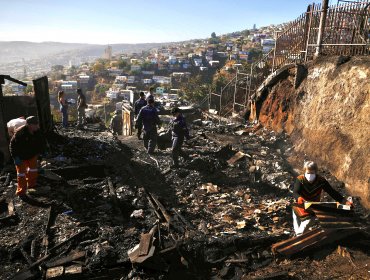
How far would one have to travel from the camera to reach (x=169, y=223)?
5.30 metres

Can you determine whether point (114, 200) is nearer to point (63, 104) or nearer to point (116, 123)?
point (63, 104)

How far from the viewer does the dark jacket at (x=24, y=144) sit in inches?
230

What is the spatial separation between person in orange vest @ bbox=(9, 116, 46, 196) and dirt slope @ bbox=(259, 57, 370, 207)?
24.1 ft

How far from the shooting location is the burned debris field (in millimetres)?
4184

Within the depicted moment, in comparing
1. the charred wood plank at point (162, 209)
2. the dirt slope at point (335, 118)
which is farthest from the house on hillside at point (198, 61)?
the charred wood plank at point (162, 209)

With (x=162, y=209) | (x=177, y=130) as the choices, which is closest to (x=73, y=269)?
(x=162, y=209)

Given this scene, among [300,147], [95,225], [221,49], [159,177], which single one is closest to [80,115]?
[159,177]

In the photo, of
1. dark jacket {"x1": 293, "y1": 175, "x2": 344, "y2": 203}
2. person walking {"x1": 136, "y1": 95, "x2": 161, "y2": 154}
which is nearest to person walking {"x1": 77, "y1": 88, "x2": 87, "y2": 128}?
person walking {"x1": 136, "y1": 95, "x2": 161, "y2": 154}

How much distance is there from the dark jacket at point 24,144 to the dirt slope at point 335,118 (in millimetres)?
7328

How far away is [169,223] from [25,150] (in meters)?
3.53

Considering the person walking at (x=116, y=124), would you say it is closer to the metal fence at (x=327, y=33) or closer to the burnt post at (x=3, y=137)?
the burnt post at (x=3, y=137)

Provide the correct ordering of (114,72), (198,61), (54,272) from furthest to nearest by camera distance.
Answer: (114,72), (198,61), (54,272)

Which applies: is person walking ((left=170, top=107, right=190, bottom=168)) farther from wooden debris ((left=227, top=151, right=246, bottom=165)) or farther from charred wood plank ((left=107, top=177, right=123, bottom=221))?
charred wood plank ((left=107, top=177, right=123, bottom=221))

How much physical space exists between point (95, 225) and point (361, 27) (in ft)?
31.9
